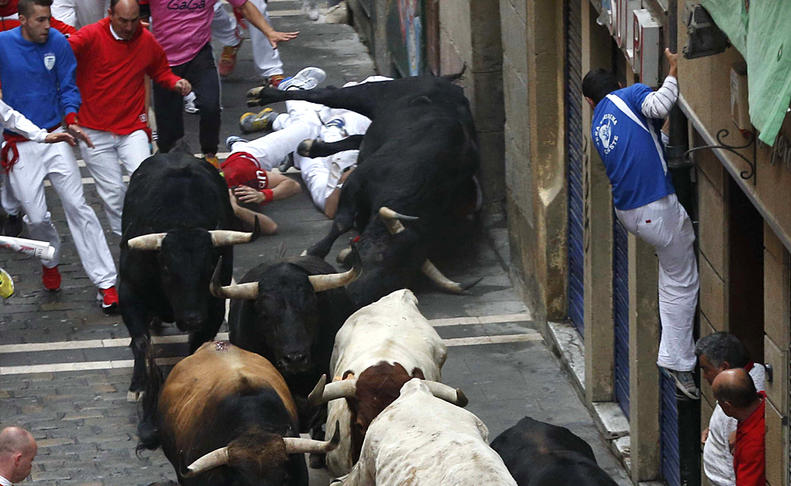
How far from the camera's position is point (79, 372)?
12680mm

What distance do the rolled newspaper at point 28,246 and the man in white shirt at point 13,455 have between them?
4.69m

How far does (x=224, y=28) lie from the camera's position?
18.9 m

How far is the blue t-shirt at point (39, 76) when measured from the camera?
1280cm

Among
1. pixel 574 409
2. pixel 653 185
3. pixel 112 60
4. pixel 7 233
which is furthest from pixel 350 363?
pixel 7 233

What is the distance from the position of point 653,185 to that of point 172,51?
7863 mm

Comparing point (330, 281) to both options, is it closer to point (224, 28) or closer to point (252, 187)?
point (252, 187)

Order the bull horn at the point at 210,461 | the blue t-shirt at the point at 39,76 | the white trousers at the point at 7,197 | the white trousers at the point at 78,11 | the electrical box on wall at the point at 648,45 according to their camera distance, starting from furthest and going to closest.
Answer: the white trousers at the point at 78,11
the white trousers at the point at 7,197
the blue t-shirt at the point at 39,76
the electrical box on wall at the point at 648,45
the bull horn at the point at 210,461

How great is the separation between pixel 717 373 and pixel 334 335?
137 inches

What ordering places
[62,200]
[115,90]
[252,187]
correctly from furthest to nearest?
1. [252,187]
2. [115,90]
3. [62,200]

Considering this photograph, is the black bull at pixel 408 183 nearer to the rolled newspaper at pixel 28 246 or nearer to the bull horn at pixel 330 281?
the rolled newspaper at pixel 28 246

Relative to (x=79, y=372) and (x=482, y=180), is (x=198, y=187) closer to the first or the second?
(x=79, y=372)

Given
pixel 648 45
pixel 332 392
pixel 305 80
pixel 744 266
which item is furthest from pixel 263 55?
pixel 744 266

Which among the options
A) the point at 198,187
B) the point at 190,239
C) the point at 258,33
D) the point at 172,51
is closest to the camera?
the point at 190,239

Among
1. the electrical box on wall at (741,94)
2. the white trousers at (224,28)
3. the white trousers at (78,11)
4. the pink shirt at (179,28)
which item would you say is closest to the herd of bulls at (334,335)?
the pink shirt at (179,28)
